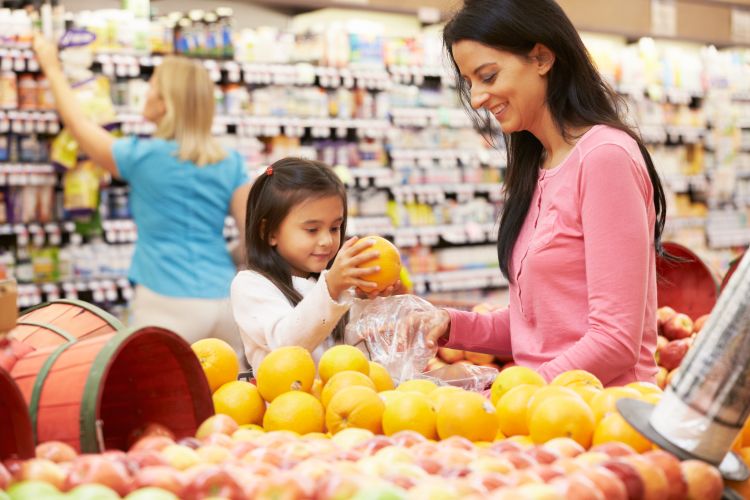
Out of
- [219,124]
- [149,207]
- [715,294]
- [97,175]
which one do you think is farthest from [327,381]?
[219,124]

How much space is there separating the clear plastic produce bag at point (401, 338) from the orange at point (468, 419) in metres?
0.62

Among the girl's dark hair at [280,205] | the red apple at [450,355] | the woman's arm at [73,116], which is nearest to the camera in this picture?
the girl's dark hair at [280,205]

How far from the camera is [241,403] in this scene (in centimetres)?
183

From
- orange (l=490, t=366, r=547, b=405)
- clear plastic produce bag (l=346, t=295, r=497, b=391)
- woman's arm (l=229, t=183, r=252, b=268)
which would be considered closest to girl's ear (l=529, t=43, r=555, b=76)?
clear plastic produce bag (l=346, t=295, r=497, b=391)

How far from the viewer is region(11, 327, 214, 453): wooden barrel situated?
1.41 meters

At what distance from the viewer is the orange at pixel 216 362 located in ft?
6.36

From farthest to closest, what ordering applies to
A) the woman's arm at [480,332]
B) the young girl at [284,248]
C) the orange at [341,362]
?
the young girl at [284,248], the woman's arm at [480,332], the orange at [341,362]

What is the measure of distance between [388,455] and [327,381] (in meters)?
0.60

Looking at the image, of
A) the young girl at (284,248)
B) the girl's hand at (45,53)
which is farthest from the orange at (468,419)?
the girl's hand at (45,53)

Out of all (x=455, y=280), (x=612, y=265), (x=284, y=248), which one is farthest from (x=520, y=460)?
(x=455, y=280)

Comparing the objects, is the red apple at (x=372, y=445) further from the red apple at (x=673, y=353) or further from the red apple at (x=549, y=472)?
the red apple at (x=673, y=353)

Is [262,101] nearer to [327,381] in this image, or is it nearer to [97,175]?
[97,175]

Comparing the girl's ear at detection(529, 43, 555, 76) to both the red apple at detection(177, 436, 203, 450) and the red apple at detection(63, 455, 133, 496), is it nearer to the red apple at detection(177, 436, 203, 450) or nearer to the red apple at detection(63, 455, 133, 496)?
the red apple at detection(177, 436, 203, 450)

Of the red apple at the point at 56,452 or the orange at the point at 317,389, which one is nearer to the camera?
the red apple at the point at 56,452
